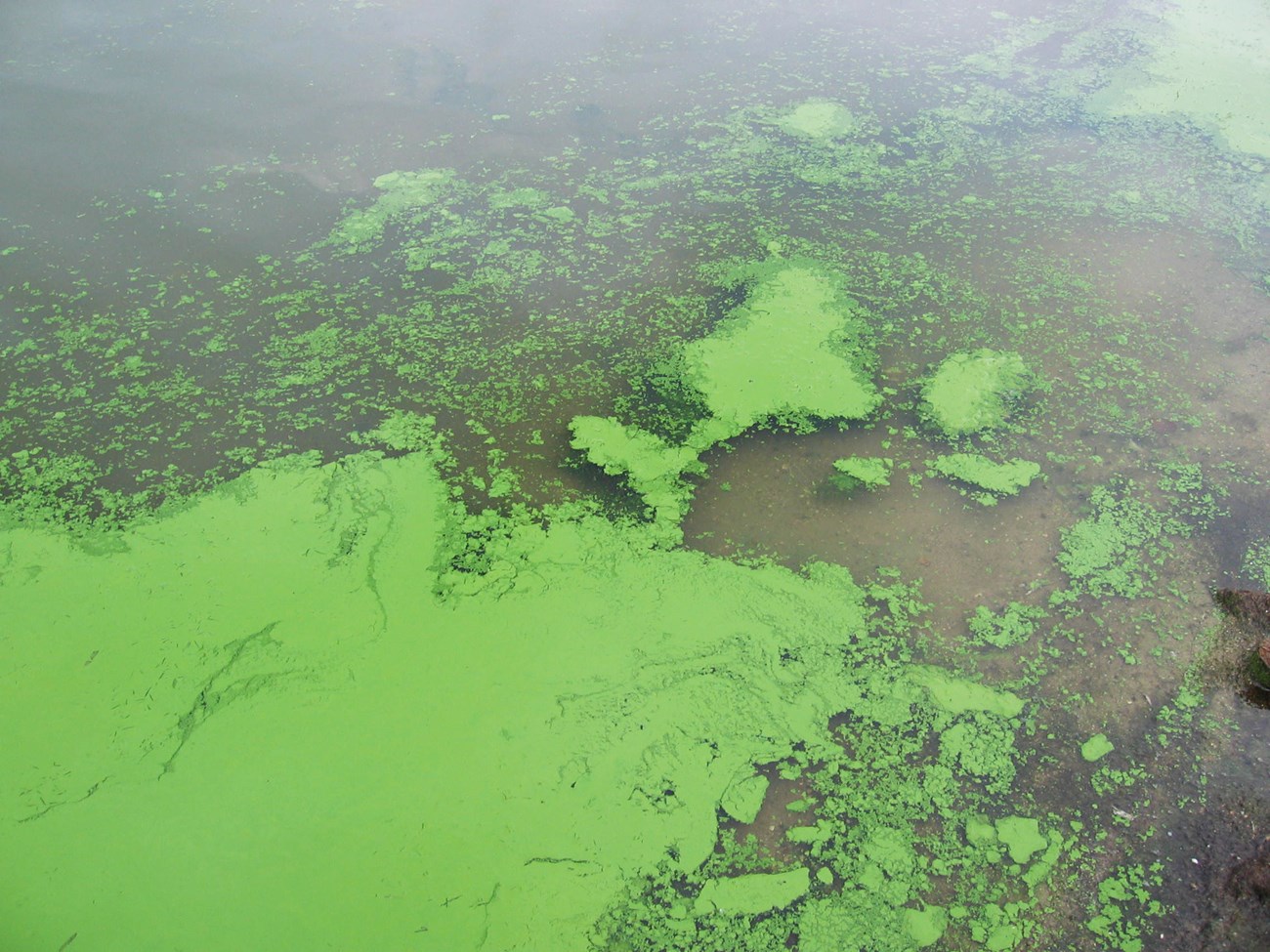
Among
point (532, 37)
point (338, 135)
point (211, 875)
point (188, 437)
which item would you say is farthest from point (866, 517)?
point (532, 37)

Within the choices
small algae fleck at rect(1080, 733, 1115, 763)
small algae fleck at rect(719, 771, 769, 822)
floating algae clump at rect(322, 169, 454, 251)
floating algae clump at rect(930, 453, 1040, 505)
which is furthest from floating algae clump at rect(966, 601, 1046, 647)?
floating algae clump at rect(322, 169, 454, 251)

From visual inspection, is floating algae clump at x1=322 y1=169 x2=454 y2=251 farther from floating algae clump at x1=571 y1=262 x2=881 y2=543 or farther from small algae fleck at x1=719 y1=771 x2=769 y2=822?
small algae fleck at x1=719 y1=771 x2=769 y2=822

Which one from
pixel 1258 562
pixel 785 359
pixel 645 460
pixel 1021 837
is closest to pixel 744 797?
pixel 1021 837

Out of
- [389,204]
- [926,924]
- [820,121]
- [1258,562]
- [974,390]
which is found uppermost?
[820,121]

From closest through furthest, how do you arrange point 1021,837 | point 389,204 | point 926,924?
1. point 926,924
2. point 1021,837
3. point 389,204

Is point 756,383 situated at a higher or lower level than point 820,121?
lower

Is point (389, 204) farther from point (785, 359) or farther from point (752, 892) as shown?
point (752, 892)
